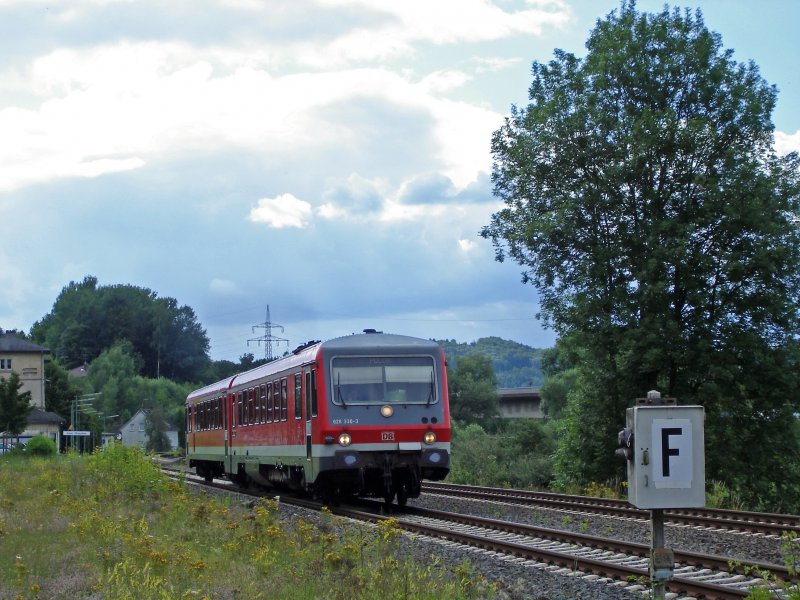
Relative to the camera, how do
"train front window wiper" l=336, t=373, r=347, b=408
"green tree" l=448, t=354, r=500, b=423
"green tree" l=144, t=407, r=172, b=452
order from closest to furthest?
"train front window wiper" l=336, t=373, r=347, b=408 < "green tree" l=448, t=354, r=500, b=423 < "green tree" l=144, t=407, r=172, b=452

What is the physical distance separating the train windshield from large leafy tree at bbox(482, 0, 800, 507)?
11485 millimetres

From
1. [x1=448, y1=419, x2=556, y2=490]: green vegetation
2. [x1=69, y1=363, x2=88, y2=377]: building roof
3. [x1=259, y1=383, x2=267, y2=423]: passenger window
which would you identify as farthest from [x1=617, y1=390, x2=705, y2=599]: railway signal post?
[x1=69, y1=363, x2=88, y2=377]: building roof

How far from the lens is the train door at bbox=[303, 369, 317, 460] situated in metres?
18.9

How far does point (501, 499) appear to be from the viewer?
22047 millimetres

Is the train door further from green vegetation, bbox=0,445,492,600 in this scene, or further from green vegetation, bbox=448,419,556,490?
green vegetation, bbox=448,419,556,490

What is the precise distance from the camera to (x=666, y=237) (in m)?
29.9

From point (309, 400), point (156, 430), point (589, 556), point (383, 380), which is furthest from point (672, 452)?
point (156, 430)

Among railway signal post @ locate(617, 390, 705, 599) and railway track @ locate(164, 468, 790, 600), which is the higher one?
railway signal post @ locate(617, 390, 705, 599)

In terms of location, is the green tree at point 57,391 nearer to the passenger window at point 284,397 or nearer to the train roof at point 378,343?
the passenger window at point 284,397

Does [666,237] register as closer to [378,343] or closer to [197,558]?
[378,343]

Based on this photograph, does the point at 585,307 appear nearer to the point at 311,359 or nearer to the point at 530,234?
the point at 530,234

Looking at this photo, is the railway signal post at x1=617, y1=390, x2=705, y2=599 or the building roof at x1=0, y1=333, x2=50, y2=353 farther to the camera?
the building roof at x1=0, y1=333, x2=50, y2=353

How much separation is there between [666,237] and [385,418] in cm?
1393

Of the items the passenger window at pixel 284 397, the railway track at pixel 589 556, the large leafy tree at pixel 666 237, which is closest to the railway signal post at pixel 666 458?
the railway track at pixel 589 556
